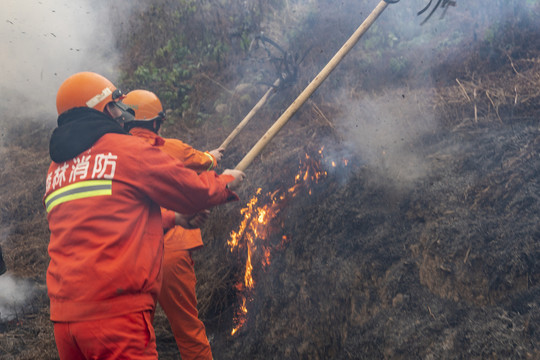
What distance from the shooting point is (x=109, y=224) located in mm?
2070

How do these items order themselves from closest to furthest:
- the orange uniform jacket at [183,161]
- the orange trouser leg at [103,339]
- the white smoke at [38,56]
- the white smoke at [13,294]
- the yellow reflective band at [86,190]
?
the orange trouser leg at [103,339], the yellow reflective band at [86,190], the orange uniform jacket at [183,161], the white smoke at [13,294], the white smoke at [38,56]

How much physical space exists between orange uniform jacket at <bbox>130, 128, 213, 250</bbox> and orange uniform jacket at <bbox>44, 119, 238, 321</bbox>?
0.74 meters

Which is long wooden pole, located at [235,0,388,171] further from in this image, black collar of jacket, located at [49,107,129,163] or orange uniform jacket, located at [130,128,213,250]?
black collar of jacket, located at [49,107,129,163]

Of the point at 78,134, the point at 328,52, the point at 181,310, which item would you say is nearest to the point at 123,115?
the point at 78,134

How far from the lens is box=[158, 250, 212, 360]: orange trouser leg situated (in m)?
3.29

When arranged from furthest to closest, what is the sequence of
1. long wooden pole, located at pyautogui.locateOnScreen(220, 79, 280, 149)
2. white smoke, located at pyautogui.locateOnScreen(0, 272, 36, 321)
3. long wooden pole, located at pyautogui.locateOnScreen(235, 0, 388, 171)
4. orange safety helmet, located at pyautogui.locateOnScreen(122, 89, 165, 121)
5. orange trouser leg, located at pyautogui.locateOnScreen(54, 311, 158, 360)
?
long wooden pole, located at pyautogui.locateOnScreen(220, 79, 280, 149), white smoke, located at pyautogui.locateOnScreen(0, 272, 36, 321), orange safety helmet, located at pyautogui.locateOnScreen(122, 89, 165, 121), long wooden pole, located at pyautogui.locateOnScreen(235, 0, 388, 171), orange trouser leg, located at pyautogui.locateOnScreen(54, 311, 158, 360)

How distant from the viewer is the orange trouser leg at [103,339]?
1930 millimetres

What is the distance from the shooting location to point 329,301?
333 centimetres

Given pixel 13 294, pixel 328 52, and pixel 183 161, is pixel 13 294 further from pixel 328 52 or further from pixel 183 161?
pixel 328 52

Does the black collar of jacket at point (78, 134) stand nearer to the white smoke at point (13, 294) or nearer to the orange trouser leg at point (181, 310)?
the orange trouser leg at point (181, 310)

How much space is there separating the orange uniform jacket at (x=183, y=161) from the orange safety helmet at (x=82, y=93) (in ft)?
2.98

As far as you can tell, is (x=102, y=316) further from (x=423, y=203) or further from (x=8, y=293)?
(x=8, y=293)

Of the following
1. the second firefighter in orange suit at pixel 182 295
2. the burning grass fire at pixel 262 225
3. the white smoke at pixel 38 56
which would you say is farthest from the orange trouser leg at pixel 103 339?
the white smoke at pixel 38 56

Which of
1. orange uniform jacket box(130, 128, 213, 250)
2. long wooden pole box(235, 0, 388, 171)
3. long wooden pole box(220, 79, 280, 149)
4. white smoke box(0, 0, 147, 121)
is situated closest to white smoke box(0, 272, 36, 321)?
orange uniform jacket box(130, 128, 213, 250)
